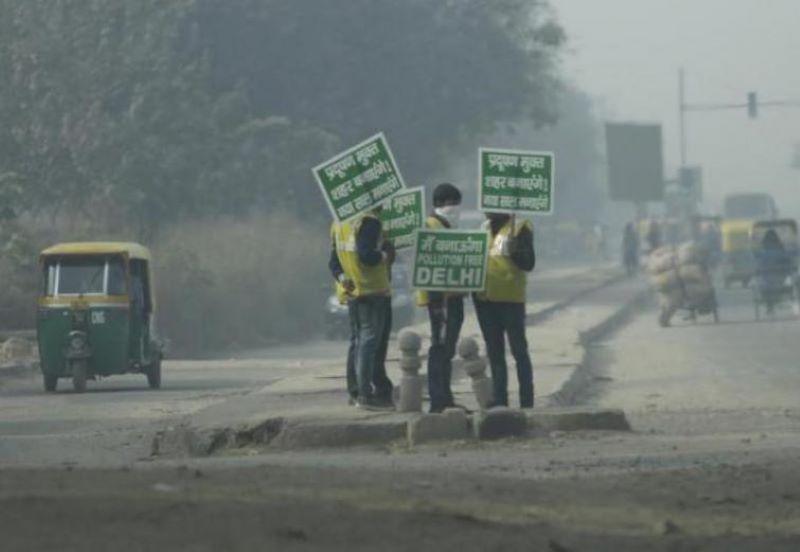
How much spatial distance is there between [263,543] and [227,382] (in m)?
17.9

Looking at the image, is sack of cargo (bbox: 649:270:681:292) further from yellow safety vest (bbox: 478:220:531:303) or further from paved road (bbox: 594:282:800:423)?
yellow safety vest (bbox: 478:220:531:303)

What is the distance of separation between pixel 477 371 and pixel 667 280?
23601 millimetres

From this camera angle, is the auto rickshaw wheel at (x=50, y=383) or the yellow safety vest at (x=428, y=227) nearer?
the yellow safety vest at (x=428, y=227)

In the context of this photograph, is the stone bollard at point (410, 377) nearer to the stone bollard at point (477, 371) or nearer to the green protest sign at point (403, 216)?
the stone bollard at point (477, 371)

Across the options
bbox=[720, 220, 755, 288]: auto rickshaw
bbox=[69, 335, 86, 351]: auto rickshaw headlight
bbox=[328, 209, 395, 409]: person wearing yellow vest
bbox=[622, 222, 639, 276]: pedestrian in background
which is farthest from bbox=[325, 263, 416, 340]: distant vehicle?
bbox=[622, 222, 639, 276]: pedestrian in background

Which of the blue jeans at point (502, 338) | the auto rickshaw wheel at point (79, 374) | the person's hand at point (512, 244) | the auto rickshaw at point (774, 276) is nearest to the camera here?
the person's hand at point (512, 244)

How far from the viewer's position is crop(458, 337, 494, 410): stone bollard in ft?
54.1

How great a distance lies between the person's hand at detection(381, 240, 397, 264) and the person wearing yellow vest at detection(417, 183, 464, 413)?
0.34 m

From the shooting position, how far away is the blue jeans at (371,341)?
1623cm

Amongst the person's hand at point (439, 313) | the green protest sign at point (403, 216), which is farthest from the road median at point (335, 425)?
the green protest sign at point (403, 216)

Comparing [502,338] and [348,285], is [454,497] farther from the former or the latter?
[502,338]

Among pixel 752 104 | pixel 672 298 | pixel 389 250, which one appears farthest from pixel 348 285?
pixel 752 104

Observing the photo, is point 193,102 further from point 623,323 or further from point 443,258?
point 443,258

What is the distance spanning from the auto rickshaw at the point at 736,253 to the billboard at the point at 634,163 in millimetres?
41469
